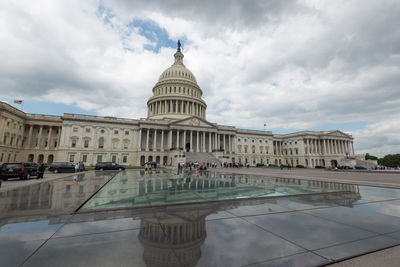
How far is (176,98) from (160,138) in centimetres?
1715

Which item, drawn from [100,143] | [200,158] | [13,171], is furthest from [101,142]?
[13,171]

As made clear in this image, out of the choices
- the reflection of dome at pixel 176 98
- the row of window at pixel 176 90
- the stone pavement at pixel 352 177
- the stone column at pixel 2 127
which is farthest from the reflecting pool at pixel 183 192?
the row of window at pixel 176 90

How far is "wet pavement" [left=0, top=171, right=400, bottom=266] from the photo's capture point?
3086 millimetres

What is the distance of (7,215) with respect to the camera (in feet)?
18.7

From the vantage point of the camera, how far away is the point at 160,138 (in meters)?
65.9

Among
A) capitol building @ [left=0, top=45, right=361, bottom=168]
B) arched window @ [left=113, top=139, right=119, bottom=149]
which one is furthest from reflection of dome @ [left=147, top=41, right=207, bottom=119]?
arched window @ [left=113, top=139, right=119, bottom=149]

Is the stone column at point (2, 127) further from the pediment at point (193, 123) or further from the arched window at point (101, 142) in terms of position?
the pediment at point (193, 123)

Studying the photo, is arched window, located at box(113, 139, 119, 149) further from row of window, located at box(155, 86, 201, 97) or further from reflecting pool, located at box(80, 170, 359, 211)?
reflecting pool, located at box(80, 170, 359, 211)

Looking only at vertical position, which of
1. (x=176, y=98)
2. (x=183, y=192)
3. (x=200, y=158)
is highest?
(x=176, y=98)

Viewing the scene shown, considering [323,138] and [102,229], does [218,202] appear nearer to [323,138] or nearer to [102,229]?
[102,229]

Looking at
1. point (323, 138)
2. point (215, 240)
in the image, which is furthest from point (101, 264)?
point (323, 138)

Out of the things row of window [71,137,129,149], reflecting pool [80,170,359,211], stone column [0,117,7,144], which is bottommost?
reflecting pool [80,170,359,211]

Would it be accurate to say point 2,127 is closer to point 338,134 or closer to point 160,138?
point 160,138

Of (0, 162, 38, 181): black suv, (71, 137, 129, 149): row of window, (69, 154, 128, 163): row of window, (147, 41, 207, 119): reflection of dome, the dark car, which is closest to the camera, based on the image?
(0, 162, 38, 181): black suv
